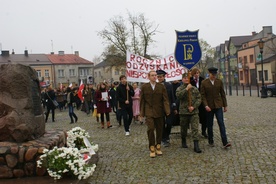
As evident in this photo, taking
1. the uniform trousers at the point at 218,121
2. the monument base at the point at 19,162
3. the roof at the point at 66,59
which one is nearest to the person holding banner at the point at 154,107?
the uniform trousers at the point at 218,121

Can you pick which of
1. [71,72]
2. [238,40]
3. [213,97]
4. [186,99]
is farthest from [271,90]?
[71,72]

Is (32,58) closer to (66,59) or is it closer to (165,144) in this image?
(66,59)

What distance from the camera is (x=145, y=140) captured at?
9.34m

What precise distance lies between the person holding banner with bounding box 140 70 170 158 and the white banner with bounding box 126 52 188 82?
337 centimetres

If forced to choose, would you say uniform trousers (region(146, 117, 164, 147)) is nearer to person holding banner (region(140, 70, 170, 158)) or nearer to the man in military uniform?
person holding banner (region(140, 70, 170, 158))

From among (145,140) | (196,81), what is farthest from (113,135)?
(196,81)

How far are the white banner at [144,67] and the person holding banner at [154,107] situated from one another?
3.37 metres

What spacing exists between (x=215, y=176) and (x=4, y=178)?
3572 millimetres

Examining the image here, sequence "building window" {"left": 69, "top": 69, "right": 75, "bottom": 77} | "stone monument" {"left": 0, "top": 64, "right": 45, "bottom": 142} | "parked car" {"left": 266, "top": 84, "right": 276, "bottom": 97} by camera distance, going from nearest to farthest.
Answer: "stone monument" {"left": 0, "top": 64, "right": 45, "bottom": 142}, "parked car" {"left": 266, "top": 84, "right": 276, "bottom": 97}, "building window" {"left": 69, "top": 69, "right": 75, "bottom": 77}

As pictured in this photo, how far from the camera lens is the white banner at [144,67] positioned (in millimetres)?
10906

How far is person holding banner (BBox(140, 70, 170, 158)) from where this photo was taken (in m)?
7.35

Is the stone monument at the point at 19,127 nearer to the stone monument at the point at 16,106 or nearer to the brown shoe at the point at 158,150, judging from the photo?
the stone monument at the point at 16,106

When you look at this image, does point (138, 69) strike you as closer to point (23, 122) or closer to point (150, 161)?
point (150, 161)

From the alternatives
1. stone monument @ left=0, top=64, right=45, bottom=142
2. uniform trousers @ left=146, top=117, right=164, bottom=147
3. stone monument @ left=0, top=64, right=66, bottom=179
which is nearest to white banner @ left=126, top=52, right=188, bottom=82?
uniform trousers @ left=146, top=117, right=164, bottom=147
